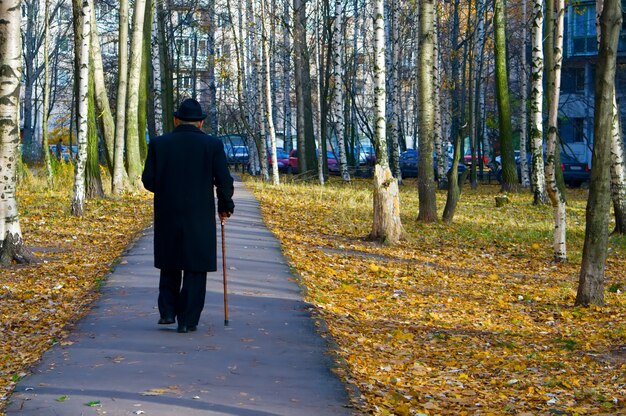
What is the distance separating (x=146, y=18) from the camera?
118 ft

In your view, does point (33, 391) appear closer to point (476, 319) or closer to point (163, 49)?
point (476, 319)

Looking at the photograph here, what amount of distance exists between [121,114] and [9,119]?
45.5ft

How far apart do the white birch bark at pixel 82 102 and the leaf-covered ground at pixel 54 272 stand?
43 cm

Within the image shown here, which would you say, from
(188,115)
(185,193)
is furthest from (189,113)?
(185,193)

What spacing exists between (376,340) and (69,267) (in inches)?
238

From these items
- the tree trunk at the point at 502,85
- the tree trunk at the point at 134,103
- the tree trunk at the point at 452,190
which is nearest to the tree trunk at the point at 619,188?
the tree trunk at the point at 452,190

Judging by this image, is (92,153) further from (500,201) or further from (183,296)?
(183,296)

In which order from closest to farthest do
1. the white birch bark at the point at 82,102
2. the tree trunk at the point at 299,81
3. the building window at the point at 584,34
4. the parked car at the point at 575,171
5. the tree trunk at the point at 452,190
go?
the white birch bark at the point at 82,102 → the tree trunk at the point at 452,190 → the tree trunk at the point at 299,81 → the parked car at the point at 575,171 → the building window at the point at 584,34

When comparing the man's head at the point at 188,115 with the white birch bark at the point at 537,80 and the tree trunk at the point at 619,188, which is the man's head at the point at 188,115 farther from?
the white birch bark at the point at 537,80

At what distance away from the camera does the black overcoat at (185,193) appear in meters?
9.12

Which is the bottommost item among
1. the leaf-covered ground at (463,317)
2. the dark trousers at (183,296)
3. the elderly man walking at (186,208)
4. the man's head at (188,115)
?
the leaf-covered ground at (463,317)

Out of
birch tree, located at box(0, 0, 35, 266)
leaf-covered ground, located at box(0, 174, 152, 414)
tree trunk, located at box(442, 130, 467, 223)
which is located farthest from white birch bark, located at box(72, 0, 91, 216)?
tree trunk, located at box(442, 130, 467, 223)

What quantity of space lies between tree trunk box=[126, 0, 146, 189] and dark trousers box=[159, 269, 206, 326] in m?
21.4

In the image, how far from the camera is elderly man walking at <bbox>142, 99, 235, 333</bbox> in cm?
913
